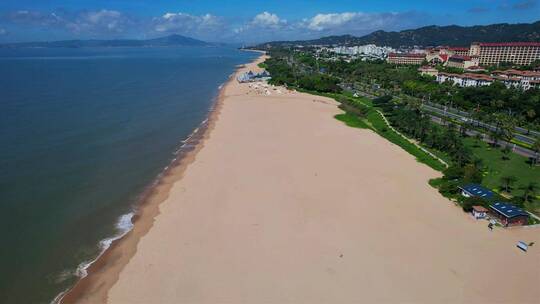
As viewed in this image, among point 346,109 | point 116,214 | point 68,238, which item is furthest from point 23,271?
point 346,109

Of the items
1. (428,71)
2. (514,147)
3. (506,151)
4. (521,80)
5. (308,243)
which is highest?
(521,80)

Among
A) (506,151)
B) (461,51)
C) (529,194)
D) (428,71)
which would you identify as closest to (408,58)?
(461,51)

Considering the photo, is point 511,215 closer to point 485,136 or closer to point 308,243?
point 308,243

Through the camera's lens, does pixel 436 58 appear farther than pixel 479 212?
Yes

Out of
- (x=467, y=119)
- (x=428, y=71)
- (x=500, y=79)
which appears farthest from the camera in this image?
(x=428, y=71)

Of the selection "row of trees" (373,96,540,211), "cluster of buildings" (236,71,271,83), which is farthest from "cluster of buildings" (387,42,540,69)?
"row of trees" (373,96,540,211)

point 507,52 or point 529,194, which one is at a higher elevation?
point 507,52

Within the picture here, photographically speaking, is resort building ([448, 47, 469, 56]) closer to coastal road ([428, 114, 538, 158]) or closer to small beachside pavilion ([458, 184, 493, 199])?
coastal road ([428, 114, 538, 158])

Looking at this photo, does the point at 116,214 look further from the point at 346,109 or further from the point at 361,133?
the point at 346,109
